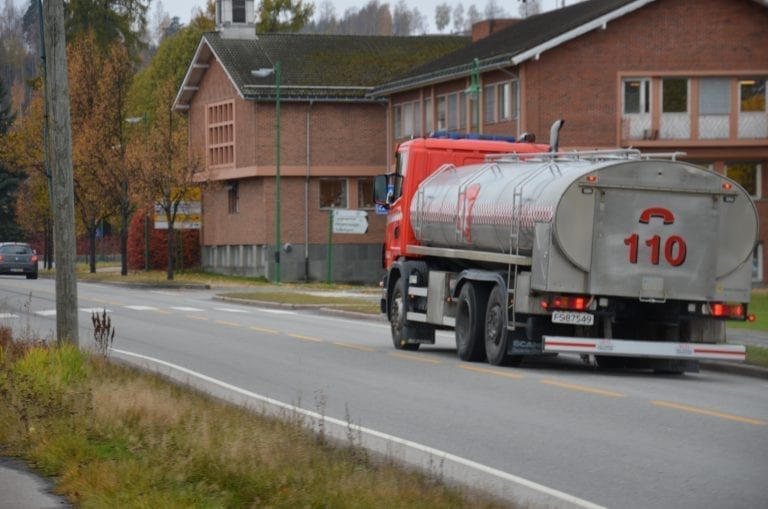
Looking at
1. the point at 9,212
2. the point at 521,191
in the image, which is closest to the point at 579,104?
the point at 521,191

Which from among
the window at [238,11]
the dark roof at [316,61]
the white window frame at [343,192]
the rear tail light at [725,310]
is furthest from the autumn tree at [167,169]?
the rear tail light at [725,310]

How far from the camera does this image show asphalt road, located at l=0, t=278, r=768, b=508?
1155 centimetres

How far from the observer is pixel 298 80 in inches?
2751

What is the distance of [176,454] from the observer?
36.1ft

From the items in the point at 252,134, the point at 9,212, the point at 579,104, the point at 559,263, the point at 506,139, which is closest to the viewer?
the point at 559,263

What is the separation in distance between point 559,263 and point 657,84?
3693cm

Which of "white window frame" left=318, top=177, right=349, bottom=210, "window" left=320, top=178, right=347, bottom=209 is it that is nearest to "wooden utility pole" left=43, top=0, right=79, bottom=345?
"white window frame" left=318, top=177, right=349, bottom=210

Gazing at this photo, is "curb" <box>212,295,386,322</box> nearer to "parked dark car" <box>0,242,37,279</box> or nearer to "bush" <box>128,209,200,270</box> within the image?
"parked dark car" <box>0,242,37,279</box>

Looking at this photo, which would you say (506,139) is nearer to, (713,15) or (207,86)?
(713,15)

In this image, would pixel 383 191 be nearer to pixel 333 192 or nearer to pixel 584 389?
→ pixel 584 389

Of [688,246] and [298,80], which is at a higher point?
[298,80]

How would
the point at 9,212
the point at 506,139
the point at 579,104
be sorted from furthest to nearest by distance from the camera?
1. the point at 9,212
2. the point at 579,104
3. the point at 506,139

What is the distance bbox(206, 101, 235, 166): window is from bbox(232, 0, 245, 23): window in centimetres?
407

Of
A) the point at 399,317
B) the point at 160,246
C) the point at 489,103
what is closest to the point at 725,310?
the point at 399,317
